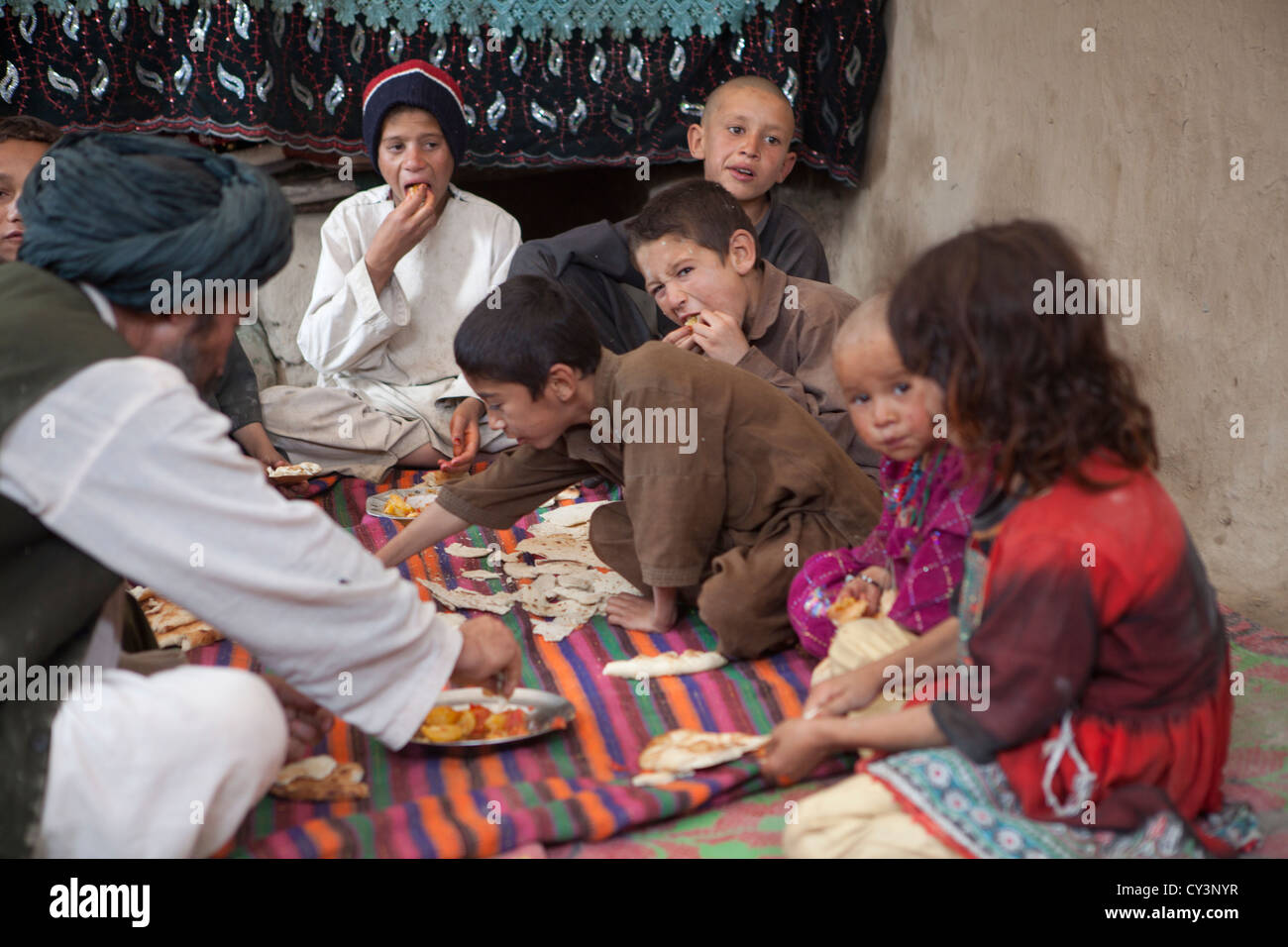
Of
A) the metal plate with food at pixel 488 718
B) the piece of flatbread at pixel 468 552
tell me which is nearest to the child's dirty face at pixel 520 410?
the metal plate with food at pixel 488 718

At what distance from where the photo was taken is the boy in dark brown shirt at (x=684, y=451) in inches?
101

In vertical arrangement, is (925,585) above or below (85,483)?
below

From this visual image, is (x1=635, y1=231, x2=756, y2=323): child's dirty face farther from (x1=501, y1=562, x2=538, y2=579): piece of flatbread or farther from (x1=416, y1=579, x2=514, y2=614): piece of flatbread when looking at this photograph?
(x1=416, y1=579, x2=514, y2=614): piece of flatbread

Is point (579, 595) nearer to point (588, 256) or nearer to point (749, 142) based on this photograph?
point (588, 256)

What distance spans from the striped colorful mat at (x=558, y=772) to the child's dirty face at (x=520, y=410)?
506 mm

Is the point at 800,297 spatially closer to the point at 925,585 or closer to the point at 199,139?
the point at 925,585

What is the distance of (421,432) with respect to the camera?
4.29 meters

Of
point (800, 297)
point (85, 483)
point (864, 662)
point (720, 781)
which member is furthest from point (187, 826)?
point (800, 297)

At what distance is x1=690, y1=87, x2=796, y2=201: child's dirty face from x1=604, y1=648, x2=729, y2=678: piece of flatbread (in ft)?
6.82

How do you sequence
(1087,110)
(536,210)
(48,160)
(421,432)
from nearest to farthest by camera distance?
(48,160)
(1087,110)
(421,432)
(536,210)

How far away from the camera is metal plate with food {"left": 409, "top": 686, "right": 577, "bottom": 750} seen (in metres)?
2.12

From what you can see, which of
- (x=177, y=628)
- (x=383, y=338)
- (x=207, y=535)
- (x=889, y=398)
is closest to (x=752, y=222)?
(x=383, y=338)

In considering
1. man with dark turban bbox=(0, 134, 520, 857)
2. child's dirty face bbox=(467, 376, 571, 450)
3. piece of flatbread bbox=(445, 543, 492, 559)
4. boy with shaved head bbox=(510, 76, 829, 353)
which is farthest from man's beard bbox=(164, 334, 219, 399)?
boy with shaved head bbox=(510, 76, 829, 353)

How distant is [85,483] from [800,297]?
240cm
